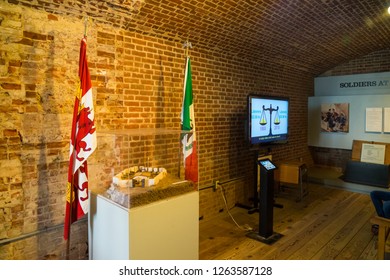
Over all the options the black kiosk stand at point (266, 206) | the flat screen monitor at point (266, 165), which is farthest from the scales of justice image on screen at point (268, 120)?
the black kiosk stand at point (266, 206)

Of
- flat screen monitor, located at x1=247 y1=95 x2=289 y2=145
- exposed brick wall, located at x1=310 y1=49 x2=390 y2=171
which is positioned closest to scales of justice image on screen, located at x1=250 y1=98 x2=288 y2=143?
flat screen monitor, located at x1=247 y1=95 x2=289 y2=145

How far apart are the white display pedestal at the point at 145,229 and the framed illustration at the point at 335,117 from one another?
536 cm

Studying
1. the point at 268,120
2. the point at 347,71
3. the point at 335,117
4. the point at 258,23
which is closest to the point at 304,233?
the point at 268,120

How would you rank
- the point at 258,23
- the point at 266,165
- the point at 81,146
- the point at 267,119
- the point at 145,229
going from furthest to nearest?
1. the point at 267,119
2. the point at 258,23
3. the point at 266,165
4. the point at 81,146
5. the point at 145,229

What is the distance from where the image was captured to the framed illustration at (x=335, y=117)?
6582 millimetres

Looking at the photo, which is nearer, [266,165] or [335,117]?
[266,165]

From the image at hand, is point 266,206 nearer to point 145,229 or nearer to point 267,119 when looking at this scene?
point 267,119

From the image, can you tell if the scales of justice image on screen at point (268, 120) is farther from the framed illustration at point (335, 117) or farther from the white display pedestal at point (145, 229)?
the framed illustration at point (335, 117)

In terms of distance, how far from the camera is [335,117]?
22.2ft

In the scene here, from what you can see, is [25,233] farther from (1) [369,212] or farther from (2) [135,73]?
(1) [369,212]

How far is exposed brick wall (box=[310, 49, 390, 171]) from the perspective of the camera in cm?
636

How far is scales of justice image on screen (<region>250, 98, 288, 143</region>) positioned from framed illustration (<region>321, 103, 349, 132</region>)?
2.39 meters

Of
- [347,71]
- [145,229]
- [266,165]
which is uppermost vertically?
[347,71]

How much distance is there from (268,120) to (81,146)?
3080 millimetres
